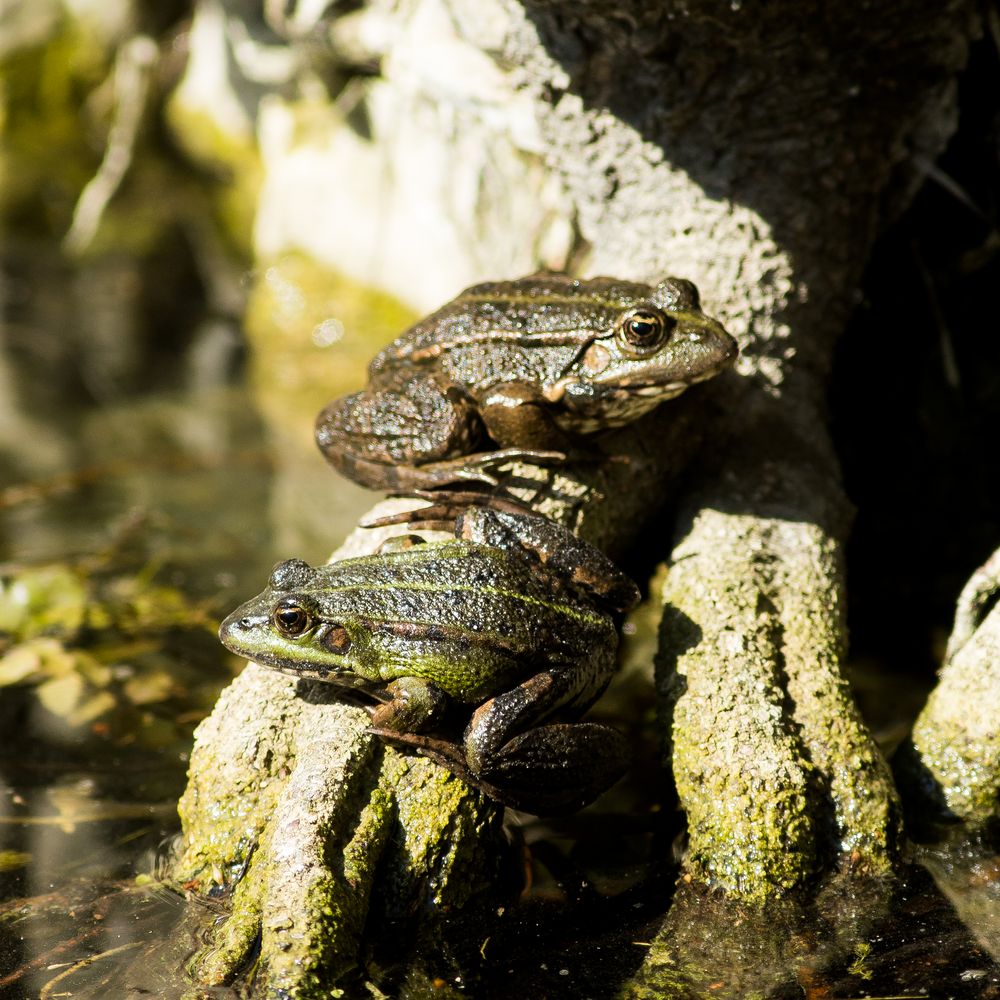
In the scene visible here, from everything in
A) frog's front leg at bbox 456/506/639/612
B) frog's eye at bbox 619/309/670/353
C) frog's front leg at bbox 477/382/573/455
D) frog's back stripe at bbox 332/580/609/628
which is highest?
frog's eye at bbox 619/309/670/353

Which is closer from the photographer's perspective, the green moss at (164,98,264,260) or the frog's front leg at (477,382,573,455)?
the frog's front leg at (477,382,573,455)

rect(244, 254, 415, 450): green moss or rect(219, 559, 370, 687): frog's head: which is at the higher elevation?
rect(244, 254, 415, 450): green moss

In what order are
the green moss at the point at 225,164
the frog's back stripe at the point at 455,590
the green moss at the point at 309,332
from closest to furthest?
the frog's back stripe at the point at 455,590, the green moss at the point at 309,332, the green moss at the point at 225,164

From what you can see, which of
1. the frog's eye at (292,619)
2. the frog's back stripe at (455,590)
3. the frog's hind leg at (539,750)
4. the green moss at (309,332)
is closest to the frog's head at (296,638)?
the frog's eye at (292,619)

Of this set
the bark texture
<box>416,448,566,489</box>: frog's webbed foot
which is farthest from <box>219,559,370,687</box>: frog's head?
the bark texture

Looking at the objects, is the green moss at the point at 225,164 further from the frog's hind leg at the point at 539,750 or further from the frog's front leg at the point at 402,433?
the frog's hind leg at the point at 539,750

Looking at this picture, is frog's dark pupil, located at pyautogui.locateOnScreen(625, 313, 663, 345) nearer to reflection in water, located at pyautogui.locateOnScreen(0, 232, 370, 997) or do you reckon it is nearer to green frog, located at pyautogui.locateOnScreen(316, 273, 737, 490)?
green frog, located at pyautogui.locateOnScreen(316, 273, 737, 490)

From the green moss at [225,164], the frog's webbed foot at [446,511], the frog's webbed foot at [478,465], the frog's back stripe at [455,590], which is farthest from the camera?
the green moss at [225,164]

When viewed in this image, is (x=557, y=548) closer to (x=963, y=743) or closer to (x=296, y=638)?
(x=296, y=638)
